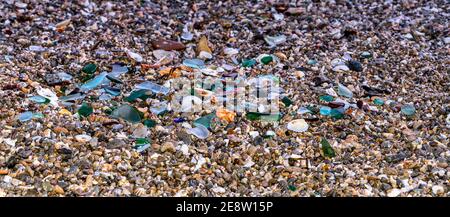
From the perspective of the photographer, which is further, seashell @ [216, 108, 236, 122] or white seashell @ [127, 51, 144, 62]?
white seashell @ [127, 51, 144, 62]

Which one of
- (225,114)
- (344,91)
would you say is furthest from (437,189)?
(225,114)

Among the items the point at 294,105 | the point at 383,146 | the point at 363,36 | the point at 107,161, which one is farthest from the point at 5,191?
the point at 363,36

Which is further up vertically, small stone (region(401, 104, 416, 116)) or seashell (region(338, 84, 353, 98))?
seashell (region(338, 84, 353, 98))

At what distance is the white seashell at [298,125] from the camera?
2379 mm

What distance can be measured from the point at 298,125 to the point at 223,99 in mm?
340

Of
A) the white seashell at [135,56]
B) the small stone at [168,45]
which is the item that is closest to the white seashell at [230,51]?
the small stone at [168,45]

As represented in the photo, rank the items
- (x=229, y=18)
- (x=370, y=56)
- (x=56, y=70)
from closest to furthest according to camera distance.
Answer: (x=56, y=70) → (x=370, y=56) → (x=229, y=18)

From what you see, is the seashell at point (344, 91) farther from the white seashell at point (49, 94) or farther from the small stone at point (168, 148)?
the white seashell at point (49, 94)

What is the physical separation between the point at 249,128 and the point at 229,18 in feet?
3.51

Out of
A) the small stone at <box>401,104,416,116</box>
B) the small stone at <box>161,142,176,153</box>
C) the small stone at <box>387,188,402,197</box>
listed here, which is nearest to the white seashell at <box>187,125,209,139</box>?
the small stone at <box>161,142,176,153</box>

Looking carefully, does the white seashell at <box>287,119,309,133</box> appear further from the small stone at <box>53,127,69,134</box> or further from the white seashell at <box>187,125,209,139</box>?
the small stone at <box>53,127,69,134</box>

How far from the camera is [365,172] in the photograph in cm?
218

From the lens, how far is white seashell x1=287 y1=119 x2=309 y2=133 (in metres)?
2.38

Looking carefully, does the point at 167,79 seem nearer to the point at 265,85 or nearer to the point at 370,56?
the point at 265,85
